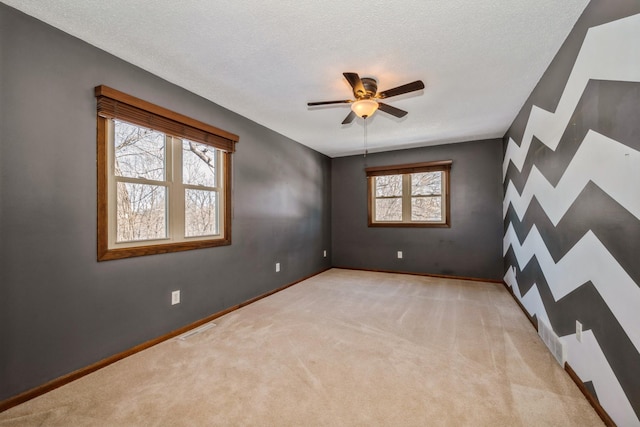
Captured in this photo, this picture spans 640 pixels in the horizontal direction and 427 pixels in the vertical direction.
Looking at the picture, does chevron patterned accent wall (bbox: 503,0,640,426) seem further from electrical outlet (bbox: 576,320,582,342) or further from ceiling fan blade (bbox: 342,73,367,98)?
ceiling fan blade (bbox: 342,73,367,98)

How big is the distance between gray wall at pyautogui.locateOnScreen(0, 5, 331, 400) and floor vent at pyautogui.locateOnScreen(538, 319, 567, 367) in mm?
3126

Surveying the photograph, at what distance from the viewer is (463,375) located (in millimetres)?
1886

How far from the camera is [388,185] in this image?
17.3 feet

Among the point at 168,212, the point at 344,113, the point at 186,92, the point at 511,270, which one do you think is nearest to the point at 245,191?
the point at 168,212

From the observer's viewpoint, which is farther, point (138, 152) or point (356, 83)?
point (138, 152)

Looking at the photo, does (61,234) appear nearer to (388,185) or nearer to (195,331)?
(195,331)

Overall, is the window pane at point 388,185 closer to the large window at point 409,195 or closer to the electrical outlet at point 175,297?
the large window at point 409,195

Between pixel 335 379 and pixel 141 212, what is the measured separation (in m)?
2.13

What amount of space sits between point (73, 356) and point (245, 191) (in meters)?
2.17

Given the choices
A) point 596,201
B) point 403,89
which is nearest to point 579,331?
point 596,201

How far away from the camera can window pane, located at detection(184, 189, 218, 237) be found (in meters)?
2.85

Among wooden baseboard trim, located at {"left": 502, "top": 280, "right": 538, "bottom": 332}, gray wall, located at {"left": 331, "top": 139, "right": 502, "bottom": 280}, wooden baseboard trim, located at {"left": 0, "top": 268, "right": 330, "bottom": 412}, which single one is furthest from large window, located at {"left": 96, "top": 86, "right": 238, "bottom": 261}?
wooden baseboard trim, located at {"left": 502, "top": 280, "right": 538, "bottom": 332}

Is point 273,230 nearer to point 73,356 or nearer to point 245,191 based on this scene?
point 245,191

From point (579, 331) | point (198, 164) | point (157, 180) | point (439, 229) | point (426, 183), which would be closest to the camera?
point (579, 331)
